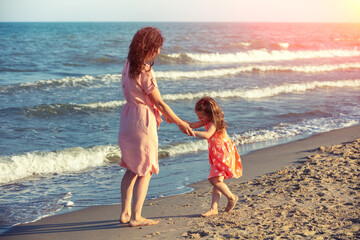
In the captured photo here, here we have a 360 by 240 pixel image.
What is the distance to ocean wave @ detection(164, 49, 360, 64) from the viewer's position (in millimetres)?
26836

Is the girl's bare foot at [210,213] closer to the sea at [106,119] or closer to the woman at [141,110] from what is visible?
the woman at [141,110]

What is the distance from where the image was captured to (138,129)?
12.5 feet

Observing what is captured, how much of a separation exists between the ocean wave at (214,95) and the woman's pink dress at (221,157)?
25.6 ft

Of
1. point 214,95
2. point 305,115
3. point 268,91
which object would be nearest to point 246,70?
point 268,91

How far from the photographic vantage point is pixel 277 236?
3467 millimetres

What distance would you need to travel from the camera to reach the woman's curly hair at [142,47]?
3660 mm

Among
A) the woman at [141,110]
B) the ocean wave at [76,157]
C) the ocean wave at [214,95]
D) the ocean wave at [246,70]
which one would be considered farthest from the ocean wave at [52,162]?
the ocean wave at [246,70]

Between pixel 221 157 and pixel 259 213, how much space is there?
2.21 feet

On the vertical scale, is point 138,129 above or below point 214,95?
above

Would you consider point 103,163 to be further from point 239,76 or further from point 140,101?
point 239,76

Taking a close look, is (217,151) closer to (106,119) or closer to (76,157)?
(76,157)

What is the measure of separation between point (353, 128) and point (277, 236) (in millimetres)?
6762

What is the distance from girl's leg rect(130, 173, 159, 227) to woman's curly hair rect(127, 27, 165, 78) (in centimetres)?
102

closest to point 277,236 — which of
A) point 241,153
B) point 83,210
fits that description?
point 83,210
